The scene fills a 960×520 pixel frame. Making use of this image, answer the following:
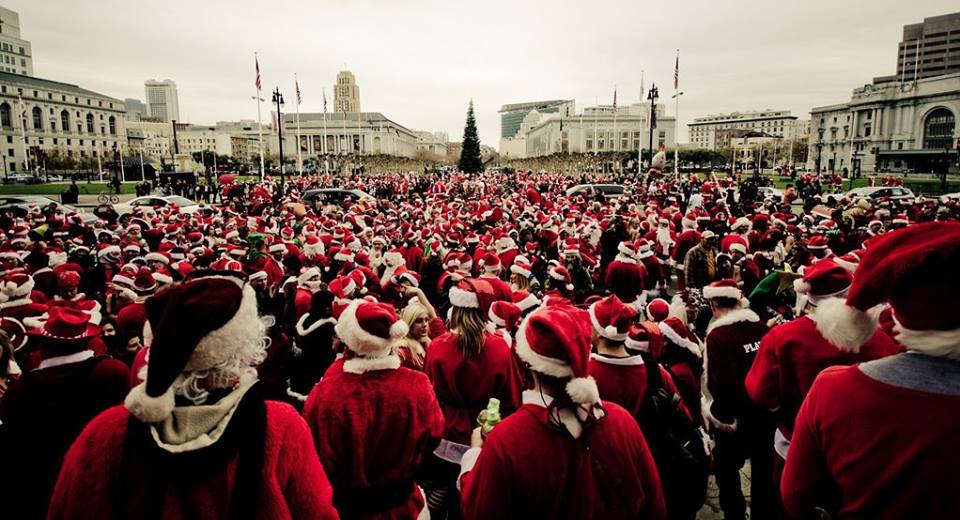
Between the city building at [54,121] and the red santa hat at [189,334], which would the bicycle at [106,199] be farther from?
the city building at [54,121]

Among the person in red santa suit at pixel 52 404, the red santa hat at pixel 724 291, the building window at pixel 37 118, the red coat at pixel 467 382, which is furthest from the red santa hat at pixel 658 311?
the building window at pixel 37 118

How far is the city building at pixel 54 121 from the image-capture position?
9244cm

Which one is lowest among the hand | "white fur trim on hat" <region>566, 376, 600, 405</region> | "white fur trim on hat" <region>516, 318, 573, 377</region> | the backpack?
the backpack

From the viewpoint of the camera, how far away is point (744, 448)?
13.2 feet

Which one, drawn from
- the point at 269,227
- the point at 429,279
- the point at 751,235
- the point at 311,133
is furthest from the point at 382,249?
the point at 311,133

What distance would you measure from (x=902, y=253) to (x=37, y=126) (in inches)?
5342

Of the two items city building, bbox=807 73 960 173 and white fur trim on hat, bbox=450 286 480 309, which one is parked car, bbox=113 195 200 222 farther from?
city building, bbox=807 73 960 173

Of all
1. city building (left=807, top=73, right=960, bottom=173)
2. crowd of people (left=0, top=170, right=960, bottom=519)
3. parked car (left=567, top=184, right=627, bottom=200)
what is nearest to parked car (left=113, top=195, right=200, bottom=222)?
crowd of people (left=0, top=170, right=960, bottom=519)

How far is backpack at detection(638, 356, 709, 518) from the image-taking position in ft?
10.00

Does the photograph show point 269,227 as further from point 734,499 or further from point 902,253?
point 902,253

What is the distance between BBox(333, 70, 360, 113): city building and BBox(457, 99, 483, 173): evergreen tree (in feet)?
298

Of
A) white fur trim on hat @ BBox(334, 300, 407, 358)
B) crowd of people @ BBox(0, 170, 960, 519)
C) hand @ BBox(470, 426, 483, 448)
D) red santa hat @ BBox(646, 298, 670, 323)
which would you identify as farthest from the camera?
red santa hat @ BBox(646, 298, 670, 323)

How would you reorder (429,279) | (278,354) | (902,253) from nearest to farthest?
1. (902,253)
2. (278,354)
3. (429,279)

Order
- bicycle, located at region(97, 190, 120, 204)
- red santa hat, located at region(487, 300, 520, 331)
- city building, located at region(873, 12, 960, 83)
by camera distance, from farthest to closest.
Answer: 1. city building, located at region(873, 12, 960, 83)
2. bicycle, located at region(97, 190, 120, 204)
3. red santa hat, located at region(487, 300, 520, 331)
